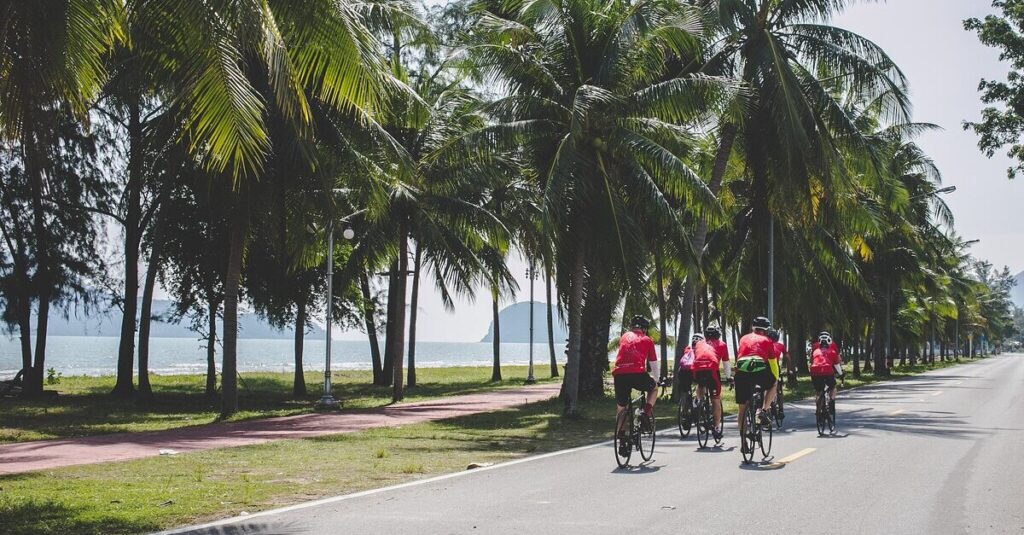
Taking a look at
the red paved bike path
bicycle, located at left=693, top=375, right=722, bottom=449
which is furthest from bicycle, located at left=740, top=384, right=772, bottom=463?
the red paved bike path

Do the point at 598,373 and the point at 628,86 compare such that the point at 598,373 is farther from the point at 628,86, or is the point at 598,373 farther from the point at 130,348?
the point at 130,348

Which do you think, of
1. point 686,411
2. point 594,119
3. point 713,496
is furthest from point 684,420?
point 594,119

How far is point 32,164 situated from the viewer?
29.2 ft

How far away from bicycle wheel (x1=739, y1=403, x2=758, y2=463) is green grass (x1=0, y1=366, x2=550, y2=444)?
11.7 m

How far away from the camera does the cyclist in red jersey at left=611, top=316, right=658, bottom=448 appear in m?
12.1

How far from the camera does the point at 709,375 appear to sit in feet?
47.6

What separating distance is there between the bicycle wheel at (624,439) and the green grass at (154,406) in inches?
408

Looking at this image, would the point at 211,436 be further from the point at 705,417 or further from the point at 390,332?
the point at 390,332

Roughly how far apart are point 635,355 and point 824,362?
561 cm

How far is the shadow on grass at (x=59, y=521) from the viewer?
7.61 m

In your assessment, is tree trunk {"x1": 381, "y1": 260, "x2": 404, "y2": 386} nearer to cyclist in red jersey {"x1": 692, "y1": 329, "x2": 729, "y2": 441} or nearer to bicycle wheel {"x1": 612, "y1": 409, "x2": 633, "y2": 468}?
cyclist in red jersey {"x1": 692, "y1": 329, "x2": 729, "y2": 441}

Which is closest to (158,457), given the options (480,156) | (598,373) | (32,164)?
(32,164)

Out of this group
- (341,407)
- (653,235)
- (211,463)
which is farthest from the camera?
(341,407)

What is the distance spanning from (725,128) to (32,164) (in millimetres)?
Answer: 19416
